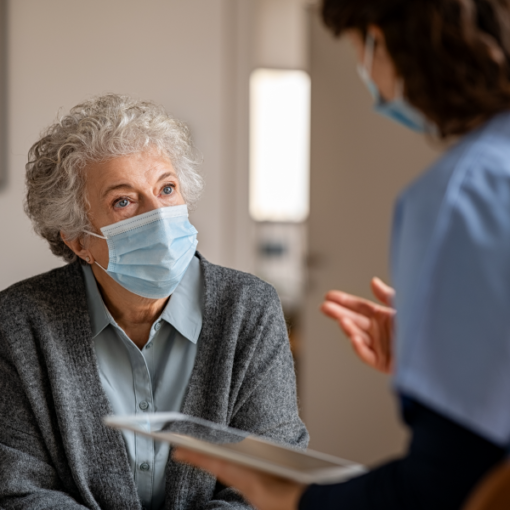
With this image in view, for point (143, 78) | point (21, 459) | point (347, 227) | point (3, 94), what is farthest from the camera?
point (347, 227)

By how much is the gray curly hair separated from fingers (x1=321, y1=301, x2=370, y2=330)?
2.09 ft

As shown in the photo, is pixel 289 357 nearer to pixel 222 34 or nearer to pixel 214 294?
pixel 214 294

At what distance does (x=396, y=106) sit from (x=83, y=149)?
0.86 metres

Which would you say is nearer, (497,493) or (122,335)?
(497,493)

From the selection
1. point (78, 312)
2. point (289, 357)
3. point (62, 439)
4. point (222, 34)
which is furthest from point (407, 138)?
point (62, 439)

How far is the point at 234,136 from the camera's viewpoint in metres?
2.53

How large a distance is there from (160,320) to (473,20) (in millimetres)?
953

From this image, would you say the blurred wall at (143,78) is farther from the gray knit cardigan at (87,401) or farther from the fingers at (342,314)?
the fingers at (342,314)

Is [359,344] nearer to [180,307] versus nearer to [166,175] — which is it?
[180,307]

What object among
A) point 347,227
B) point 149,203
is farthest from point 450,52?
point 347,227

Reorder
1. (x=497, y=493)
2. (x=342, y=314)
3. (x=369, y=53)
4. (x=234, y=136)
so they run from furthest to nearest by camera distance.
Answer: (x=234, y=136), (x=342, y=314), (x=369, y=53), (x=497, y=493)

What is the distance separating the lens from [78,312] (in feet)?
4.71

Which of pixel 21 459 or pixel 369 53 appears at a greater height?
pixel 369 53

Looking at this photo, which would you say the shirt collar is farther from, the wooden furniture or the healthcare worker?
the wooden furniture
